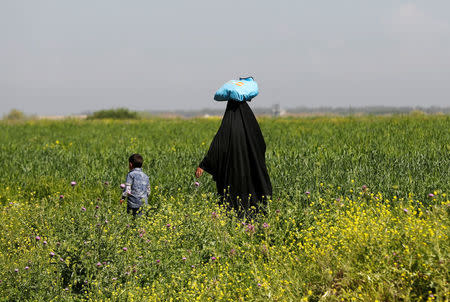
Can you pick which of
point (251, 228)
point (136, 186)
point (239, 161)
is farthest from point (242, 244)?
point (136, 186)

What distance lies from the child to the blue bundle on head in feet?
5.32

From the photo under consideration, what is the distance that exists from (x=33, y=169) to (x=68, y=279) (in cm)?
780

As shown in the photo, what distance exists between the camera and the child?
7.17 m

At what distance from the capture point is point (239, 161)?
7254 millimetres

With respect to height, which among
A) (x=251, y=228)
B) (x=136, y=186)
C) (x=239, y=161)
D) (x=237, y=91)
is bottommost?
(x=251, y=228)

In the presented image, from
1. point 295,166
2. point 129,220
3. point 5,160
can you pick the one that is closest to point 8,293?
point 129,220

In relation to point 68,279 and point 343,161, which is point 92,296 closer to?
point 68,279

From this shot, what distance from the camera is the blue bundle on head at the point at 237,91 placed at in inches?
273

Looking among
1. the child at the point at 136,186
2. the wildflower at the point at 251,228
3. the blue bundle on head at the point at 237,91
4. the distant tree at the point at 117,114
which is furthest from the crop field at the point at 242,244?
the distant tree at the point at 117,114

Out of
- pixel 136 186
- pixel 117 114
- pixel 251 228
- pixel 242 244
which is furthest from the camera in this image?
pixel 117 114

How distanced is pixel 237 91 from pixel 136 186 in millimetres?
2187

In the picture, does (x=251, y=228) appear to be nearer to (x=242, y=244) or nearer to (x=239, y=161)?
(x=242, y=244)

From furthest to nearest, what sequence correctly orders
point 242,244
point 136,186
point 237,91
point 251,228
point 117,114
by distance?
1. point 117,114
2. point 136,186
3. point 237,91
4. point 251,228
5. point 242,244

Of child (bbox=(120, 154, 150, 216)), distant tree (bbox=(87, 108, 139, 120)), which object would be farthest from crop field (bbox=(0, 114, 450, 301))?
distant tree (bbox=(87, 108, 139, 120))
